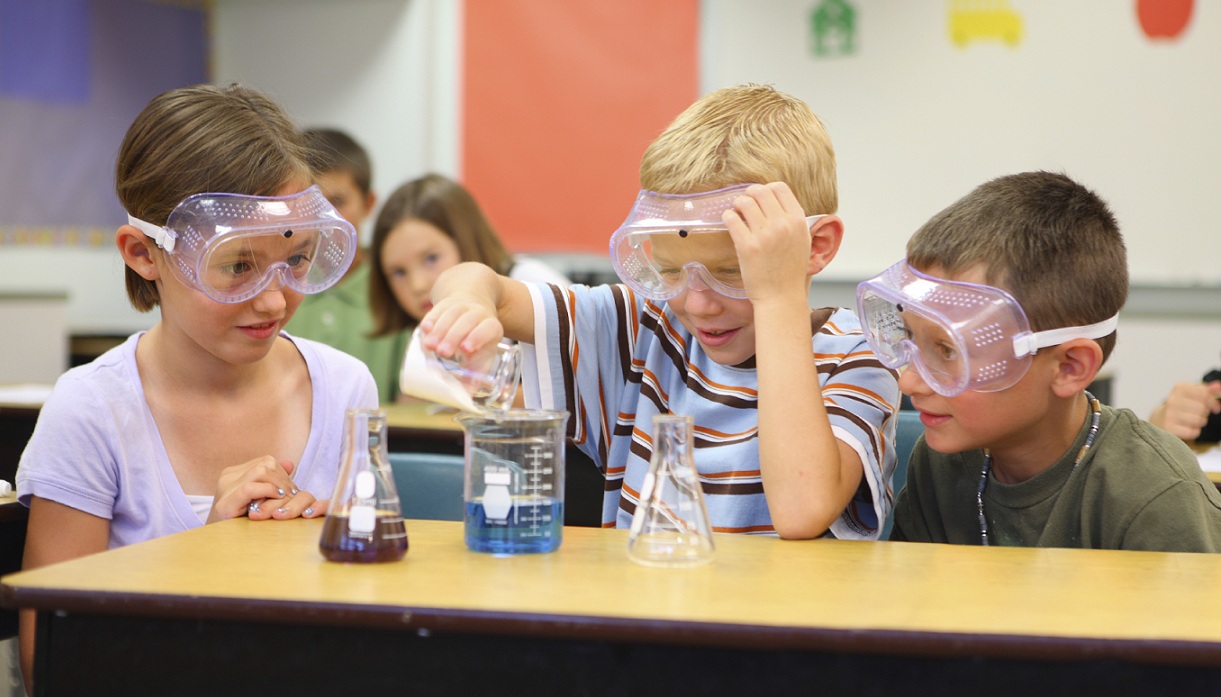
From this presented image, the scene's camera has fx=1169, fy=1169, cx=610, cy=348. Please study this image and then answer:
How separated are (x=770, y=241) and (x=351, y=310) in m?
2.92

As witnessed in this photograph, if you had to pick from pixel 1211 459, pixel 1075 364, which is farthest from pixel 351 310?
pixel 1075 364

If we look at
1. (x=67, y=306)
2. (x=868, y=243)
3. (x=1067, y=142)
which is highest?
(x=1067, y=142)

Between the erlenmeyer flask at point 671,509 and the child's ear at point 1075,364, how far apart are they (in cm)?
59

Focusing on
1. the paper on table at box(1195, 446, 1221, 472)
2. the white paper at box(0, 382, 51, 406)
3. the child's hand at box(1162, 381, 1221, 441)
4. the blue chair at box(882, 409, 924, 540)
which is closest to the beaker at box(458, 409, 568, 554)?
the blue chair at box(882, 409, 924, 540)

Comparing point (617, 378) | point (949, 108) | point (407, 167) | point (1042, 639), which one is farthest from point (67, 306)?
point (1042, 639)

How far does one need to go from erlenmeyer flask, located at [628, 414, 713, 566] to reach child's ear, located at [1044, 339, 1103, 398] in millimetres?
588

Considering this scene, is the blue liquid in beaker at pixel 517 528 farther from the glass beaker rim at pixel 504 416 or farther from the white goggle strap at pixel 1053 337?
the white goggle strap at pixel 1053 337

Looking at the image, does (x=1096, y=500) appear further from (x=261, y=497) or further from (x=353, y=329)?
(x=353, y=329)

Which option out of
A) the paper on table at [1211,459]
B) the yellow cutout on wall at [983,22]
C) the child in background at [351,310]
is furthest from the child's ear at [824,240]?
the yellow cutout on wall at [983,22]

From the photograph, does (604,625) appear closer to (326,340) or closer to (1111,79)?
(326,340)

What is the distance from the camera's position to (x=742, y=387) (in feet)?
5.62

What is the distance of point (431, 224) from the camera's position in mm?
3662

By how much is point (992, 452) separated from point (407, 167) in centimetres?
450

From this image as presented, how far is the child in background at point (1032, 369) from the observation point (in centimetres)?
147
